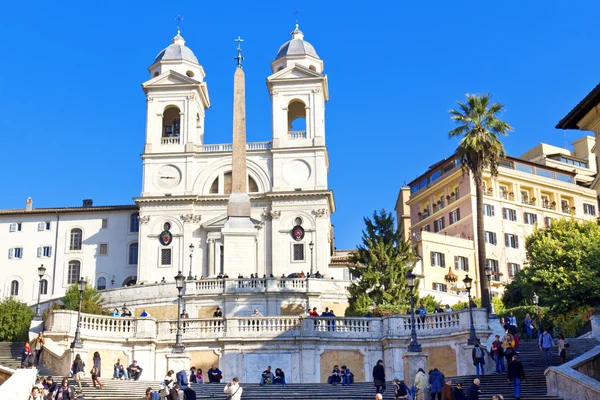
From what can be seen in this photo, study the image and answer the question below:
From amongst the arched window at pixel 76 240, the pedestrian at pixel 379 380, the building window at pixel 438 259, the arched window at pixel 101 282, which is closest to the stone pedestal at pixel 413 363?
the pedestrian at pixel 379 380

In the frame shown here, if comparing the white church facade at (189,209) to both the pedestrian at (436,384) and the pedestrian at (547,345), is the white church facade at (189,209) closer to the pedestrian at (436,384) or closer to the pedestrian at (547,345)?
the pedestrian at (547,345)

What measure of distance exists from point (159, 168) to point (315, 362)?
135 feet

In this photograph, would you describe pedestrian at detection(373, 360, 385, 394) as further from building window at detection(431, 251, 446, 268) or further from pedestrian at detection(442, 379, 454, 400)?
building window at detection(431, 251, 446, 268)

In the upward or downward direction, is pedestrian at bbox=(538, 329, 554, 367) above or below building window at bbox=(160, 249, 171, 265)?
below

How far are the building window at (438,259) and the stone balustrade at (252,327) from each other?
3704 centimetres

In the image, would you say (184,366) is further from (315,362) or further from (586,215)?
(586,215)

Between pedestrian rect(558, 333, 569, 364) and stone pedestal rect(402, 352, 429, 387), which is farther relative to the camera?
stone pedestal rect(402, 352, 429, 387)

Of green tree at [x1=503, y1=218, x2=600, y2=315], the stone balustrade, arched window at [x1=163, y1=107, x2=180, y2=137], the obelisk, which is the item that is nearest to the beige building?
green tree at [x1=503, y1=218, x2=600, y2=315]

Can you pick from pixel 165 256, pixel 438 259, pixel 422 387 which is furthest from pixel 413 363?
pixel 438 259

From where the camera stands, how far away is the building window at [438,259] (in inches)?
2992

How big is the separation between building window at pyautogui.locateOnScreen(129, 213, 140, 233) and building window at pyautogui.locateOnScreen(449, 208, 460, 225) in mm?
27796

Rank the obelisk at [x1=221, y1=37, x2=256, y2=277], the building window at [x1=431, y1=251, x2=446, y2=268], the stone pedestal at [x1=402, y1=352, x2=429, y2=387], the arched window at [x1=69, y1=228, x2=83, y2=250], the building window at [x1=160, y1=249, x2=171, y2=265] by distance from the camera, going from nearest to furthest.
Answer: the stone pedestal at [x1=402, y1=352, x2=429, y2=387]
the obelisk at [x1=221, y1=37, x2=256, y2=277]
the building window at [x1=160, y1=249, x2=171, y2=265]
the building window at [x1=431, y1=251, x2=446, y2=268]
the arched window at [x1=69, y1=228, x2=83, y2=250]

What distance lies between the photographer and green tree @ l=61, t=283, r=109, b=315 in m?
53.2

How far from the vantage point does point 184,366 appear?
3569 centimetres
